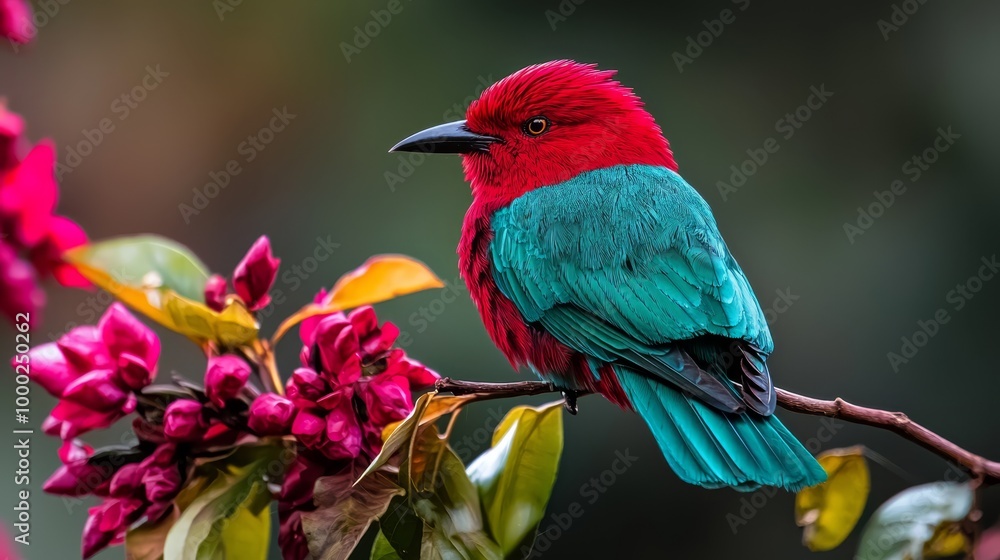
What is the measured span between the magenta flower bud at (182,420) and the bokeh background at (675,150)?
2.62 m

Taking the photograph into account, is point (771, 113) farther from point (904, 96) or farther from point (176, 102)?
point (176, 102)

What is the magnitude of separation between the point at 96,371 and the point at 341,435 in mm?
512

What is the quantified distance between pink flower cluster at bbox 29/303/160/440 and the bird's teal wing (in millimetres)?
1122

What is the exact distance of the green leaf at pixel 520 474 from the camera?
6.83ft

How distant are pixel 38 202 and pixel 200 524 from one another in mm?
763

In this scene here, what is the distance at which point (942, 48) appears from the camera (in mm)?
5242

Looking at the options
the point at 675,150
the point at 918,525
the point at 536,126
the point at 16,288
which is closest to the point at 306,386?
the point at 16,288

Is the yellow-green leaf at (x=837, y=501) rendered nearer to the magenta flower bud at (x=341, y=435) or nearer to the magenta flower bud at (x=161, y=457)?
the magenta flower bud at (x=341, y=435)

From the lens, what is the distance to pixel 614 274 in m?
2.63

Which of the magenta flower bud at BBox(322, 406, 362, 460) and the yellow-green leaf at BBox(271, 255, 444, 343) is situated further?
the yellow-green leaf at BBox(271, 255, 444, 343)

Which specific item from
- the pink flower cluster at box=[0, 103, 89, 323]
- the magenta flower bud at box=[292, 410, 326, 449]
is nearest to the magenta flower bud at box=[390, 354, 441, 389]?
the magenta flower bud at box=[292, 410, 326, 449]

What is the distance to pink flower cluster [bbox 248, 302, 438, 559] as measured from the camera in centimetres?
190

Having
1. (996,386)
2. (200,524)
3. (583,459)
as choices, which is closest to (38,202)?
(200,524)

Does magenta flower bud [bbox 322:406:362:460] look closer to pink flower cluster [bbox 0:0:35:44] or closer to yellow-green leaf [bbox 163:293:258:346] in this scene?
yellow-green leaf [bbox 163:293:258:346]
